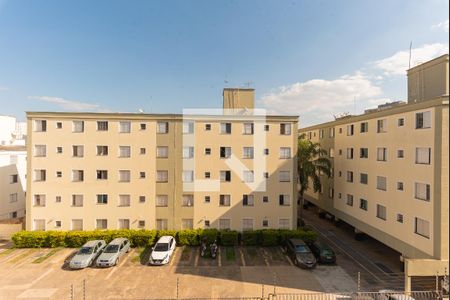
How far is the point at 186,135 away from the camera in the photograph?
27016mm

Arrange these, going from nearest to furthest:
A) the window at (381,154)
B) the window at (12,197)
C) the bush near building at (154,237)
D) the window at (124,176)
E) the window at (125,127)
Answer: the window at (381,154), the bush near building at (154,237), the window at (124,176), the window at (125,127), the window at (12,197)

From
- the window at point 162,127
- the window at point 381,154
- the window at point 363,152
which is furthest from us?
the window at point 162,127

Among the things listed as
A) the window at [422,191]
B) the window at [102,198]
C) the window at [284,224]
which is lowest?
the window at [284,224]

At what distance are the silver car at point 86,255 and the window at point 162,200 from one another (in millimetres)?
6458

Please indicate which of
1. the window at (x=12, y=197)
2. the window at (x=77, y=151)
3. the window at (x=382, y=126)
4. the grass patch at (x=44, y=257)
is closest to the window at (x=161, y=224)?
the grass patch at (x=44, y=257)

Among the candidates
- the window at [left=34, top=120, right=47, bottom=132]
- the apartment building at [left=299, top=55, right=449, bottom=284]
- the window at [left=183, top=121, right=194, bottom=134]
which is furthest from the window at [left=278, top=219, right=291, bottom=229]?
the window at [left=34, top=120, right=47, bottom=132]

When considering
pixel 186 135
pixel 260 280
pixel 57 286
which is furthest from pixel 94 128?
pixel 260 280

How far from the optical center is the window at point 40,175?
26.5 metres

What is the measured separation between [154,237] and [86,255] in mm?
6231

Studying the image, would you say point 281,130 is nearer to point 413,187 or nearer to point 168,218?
point 413,187

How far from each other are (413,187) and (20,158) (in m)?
46.6

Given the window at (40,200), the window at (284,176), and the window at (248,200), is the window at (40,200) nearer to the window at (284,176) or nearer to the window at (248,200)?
the window at (248,200)

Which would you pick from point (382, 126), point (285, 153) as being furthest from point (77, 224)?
point (382, 126)

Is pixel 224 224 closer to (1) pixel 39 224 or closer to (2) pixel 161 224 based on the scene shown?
(2) pixel 161 224
